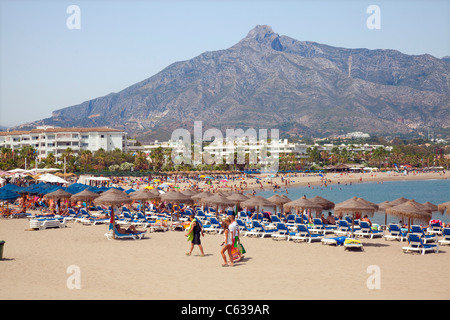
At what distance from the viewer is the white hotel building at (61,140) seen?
360 ft

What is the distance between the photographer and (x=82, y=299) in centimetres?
895

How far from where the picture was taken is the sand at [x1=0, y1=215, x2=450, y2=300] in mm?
9562

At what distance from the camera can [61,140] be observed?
110 metres

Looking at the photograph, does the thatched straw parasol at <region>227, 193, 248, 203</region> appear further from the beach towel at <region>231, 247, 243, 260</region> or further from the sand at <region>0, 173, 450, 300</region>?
the beach towel at <region>231, 247, 243, 260</region>

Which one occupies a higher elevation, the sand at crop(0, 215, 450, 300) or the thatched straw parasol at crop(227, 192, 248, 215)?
the thatched straw parasol at crop(227, 192, 248, 215)

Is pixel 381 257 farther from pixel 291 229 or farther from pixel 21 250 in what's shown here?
pixel 21 250

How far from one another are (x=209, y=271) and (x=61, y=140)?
104959 mm

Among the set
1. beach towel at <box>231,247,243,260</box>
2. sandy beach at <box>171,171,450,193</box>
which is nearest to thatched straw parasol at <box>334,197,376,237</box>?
beach towel at <box>231,247,243,260</box>

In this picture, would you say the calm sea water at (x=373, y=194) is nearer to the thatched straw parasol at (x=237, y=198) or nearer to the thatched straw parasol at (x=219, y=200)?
the thatched straw parasol at (x=237, y=198)

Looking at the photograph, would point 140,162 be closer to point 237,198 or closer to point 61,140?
point 61,140

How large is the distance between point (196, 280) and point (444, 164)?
149482 mm

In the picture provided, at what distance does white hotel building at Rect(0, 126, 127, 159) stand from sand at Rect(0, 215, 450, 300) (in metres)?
96.7

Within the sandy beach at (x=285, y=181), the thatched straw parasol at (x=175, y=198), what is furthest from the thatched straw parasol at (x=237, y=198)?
the sandy beach at (x=285, y=181)
